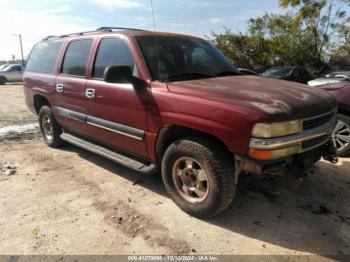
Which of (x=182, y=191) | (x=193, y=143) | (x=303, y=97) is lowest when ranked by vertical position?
(x=182, y=191)

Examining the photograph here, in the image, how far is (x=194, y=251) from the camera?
2.88 metres

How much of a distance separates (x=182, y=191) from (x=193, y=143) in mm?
647

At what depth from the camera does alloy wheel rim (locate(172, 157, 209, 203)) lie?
3.31 meters

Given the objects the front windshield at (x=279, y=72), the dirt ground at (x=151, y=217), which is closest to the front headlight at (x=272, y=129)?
the dirt ground at (x=151, y=217)

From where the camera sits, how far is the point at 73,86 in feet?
15.4

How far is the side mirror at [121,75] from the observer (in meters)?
3.42

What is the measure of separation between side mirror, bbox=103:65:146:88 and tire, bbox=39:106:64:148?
2501 mm

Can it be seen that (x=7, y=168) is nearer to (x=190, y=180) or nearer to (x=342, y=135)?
(x=190, y=180)

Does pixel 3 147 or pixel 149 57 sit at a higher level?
pixel 149 57

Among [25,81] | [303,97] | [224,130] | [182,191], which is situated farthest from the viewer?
[25,81]

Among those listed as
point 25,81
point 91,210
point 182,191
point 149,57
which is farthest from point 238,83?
point 25,81

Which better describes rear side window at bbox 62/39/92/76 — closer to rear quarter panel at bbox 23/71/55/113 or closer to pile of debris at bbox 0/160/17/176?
rear quarter panel at bbox 23/71/55/113

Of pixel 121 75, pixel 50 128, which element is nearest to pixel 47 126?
pixel 50 128

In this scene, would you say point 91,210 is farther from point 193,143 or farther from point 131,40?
point 131,40
